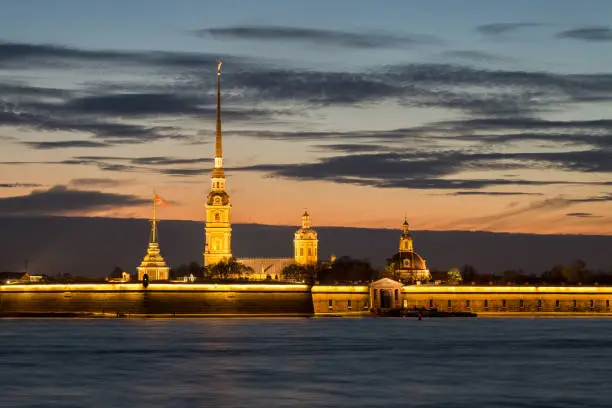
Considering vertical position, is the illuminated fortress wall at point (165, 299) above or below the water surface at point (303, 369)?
above

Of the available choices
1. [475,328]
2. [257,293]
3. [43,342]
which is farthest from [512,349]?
[257,293]

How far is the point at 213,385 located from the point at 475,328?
7789cm

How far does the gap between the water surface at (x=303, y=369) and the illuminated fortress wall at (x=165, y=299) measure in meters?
54.4

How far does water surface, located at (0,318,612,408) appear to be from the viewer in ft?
226

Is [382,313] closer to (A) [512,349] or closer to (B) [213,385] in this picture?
(A) [512,349]

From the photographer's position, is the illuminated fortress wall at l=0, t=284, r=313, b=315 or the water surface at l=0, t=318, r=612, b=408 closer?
the water surface at l=0, t=318, r=612, b=408

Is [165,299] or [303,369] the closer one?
[303,369]

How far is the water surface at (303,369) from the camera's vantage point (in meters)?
69.0

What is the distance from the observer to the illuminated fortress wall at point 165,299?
189 meters

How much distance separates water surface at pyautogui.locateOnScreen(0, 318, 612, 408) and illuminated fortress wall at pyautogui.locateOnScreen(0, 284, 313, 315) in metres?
54.4

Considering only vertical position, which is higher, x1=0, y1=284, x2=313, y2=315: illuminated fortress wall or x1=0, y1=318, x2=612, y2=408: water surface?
x1=0, y1=284, x2=313, y2=315: illuminated fortress wall

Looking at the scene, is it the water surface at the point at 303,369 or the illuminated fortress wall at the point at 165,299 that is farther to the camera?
the illuminated fortress wall at the point at 165,299

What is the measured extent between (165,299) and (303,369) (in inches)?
4113

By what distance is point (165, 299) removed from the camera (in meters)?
189
